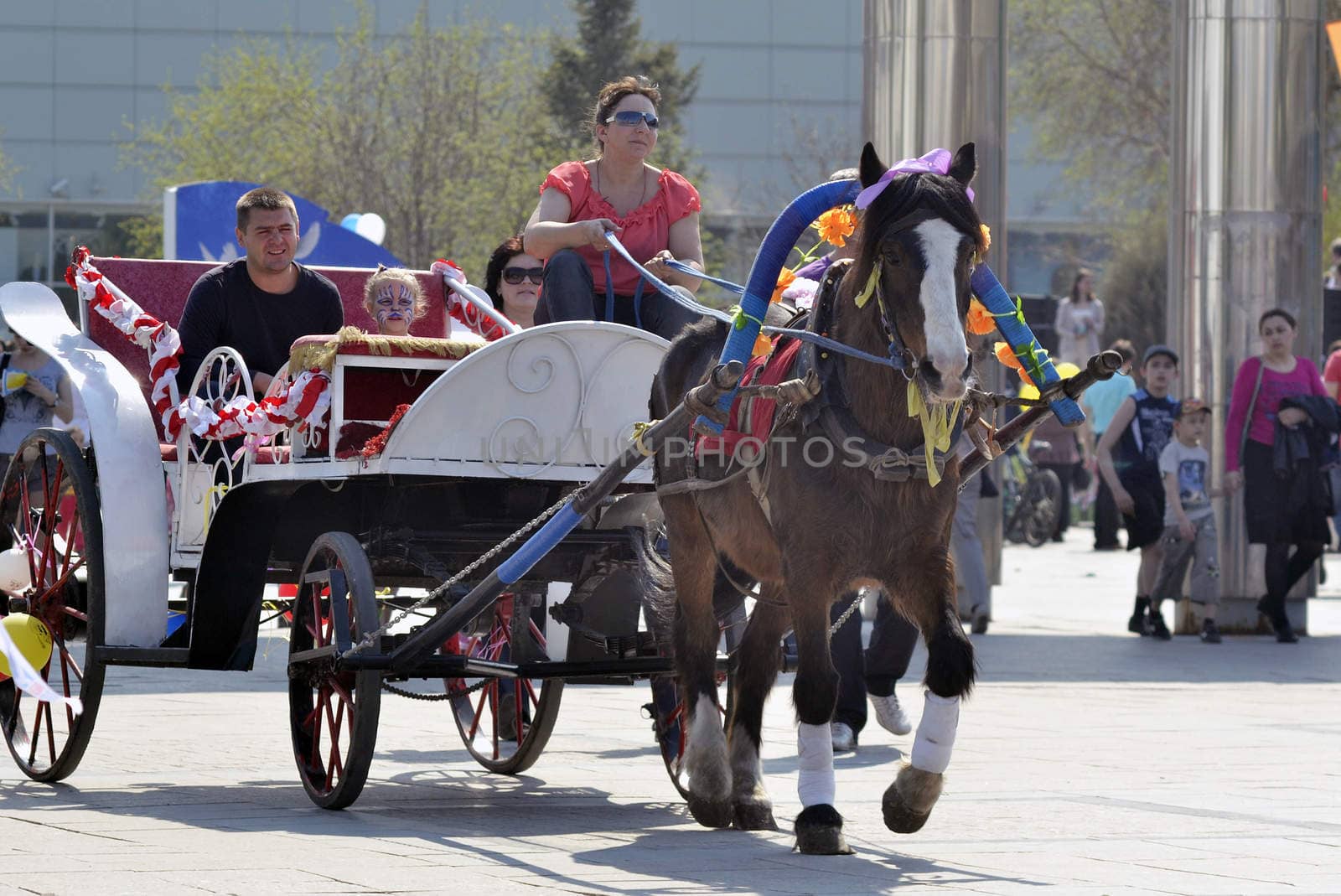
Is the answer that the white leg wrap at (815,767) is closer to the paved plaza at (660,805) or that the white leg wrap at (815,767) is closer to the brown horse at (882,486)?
the brown horse at (882,486)

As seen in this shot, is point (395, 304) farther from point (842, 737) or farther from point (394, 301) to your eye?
point (842, 737)

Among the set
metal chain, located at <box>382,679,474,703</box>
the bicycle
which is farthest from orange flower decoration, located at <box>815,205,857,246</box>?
the bicycle

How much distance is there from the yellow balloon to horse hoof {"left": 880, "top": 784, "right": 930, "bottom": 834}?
346cm

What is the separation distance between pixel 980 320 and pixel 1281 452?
8.94 m

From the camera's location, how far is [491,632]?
32.7 ft

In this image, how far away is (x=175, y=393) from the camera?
8.84 m

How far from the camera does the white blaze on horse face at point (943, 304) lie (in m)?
6.58

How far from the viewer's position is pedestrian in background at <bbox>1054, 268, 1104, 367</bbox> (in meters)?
33.0

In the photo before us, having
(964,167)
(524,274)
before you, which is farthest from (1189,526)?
(964,167)

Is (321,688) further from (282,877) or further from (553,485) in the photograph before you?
(282,877)

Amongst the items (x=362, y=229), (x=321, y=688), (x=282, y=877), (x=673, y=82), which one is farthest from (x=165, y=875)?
(x=673, y=82)

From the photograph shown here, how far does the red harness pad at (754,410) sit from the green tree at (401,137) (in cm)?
3212

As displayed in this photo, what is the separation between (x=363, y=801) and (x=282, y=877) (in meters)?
2.02

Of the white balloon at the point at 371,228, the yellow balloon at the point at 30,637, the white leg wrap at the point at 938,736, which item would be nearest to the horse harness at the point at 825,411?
the white leg wrap at the point at 938,736
